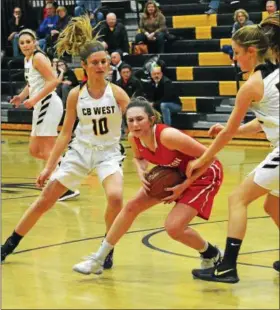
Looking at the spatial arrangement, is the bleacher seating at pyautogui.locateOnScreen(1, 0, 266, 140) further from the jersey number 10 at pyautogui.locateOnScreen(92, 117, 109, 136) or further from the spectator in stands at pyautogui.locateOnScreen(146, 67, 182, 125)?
the jersey number 10 at pyautogui.locateOnScreen(92, 117, 109, 136)

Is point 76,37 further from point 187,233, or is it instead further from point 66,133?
point 187,233

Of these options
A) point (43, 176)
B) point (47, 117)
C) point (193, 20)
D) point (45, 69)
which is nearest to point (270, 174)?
point (43, 176)

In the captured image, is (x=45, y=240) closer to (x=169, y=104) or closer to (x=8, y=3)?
(x=169, y=104)

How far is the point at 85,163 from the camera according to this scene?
22.6 feet

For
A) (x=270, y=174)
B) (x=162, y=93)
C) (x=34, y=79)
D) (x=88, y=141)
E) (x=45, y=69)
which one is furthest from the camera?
(x=162, y=93)

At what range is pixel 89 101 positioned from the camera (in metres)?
6.84

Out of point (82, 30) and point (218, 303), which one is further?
point (82, 30)

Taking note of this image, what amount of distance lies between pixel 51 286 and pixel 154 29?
12893mm

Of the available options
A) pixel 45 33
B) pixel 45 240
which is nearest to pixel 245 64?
pixel 45 240

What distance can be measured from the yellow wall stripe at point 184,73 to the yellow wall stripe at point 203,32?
947 mm

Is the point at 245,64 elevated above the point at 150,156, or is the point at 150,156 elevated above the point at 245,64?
the point at 245,64

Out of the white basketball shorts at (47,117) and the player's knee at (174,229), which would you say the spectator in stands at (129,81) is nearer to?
the white basketball shorts at (47,117)

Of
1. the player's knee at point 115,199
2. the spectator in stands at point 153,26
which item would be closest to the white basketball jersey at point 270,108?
the player's knee at point 115,199

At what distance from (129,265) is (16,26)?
1548 centimetres
